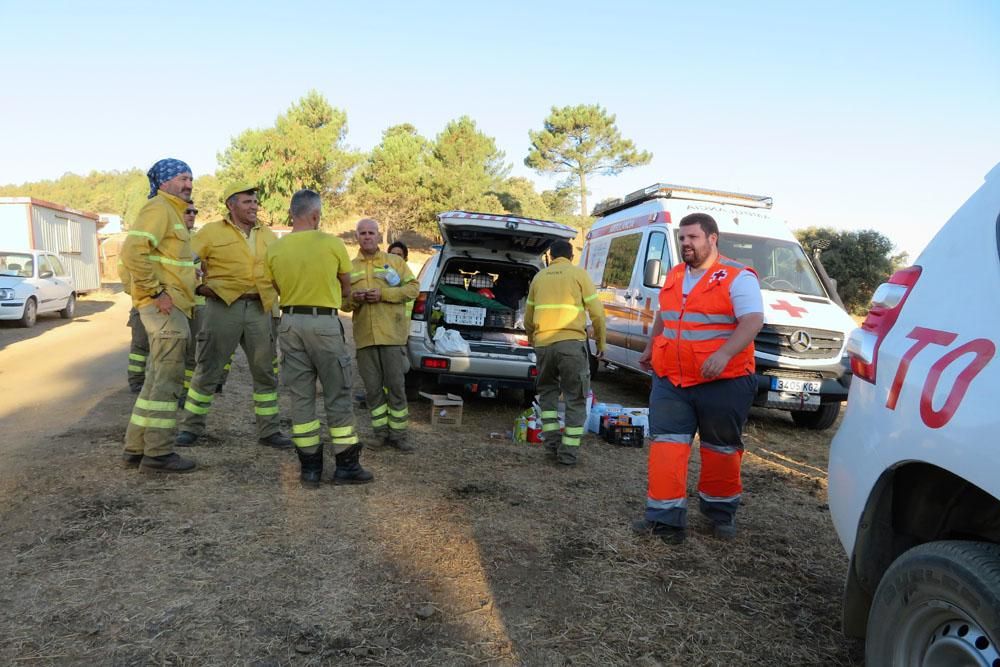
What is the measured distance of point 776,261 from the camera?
755cm

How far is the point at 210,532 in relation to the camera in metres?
3.57

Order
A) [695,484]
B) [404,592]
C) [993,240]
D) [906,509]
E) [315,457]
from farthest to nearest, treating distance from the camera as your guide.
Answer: [695,484], [315,457], [404,592], [906,509], [993,240]

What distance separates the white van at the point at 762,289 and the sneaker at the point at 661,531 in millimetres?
3208

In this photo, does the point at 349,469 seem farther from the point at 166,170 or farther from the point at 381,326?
the point at 166,170

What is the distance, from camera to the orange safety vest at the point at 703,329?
3.64 metres

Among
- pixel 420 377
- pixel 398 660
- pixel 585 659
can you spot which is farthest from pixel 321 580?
pixel 420 377

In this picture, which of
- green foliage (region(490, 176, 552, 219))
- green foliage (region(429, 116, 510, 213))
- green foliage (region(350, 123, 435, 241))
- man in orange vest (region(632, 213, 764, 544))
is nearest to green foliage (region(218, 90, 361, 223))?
green foliage (region(350, 123, 435, 241))

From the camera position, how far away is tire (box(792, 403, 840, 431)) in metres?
7.13

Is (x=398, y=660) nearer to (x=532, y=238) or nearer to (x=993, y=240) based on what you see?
(x=993, y=240)

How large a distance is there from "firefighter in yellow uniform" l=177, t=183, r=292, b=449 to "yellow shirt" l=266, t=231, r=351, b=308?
62cm

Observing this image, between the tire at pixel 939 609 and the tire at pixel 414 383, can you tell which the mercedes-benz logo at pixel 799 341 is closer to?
the tire at pixel 414 383

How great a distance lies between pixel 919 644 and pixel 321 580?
7.84 ft

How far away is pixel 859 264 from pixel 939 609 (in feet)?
72.4

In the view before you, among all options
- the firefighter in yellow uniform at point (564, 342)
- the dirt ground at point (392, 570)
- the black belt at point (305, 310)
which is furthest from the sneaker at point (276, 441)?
the firefighter in yellow uniform at point (564, 342)
